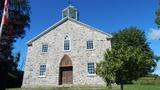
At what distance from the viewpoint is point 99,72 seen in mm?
23016

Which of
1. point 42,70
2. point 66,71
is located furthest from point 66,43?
point 42,70

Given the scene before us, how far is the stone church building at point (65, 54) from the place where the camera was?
3647 centimetres

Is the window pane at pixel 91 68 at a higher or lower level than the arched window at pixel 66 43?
lower

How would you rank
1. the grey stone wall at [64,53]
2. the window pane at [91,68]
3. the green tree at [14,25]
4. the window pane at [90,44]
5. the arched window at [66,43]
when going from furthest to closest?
1. the green tree at [14,25]
2. the arched window at [66,43]
3. the window pane at [90,44]
4. the grey stone wall at [64,53]
5. the window pane at [91,68]

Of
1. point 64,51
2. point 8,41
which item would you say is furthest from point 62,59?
point 8,41

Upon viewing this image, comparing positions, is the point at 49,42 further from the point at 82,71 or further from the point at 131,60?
the point at 131,60

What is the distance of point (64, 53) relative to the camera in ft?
123

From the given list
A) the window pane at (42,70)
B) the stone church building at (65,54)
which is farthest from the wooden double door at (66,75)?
the window pane at (42,70)

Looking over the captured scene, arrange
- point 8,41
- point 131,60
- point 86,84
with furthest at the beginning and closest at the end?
point 8,41 < point 86,84 < point 131,60

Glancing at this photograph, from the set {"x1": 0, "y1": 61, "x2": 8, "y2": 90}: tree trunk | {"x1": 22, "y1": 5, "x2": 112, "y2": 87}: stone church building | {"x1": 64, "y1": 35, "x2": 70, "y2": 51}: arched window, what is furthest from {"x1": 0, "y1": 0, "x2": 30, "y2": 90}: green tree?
{"x1": 0, "y1": 61, "x2": 8, "y2": 90}: tree trunk

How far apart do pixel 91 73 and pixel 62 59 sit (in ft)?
13.9

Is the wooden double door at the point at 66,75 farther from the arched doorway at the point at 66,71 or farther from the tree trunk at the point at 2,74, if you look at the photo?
the tree trunk at the point at 2,74

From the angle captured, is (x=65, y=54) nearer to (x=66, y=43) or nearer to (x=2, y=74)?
(x=66, y=43)

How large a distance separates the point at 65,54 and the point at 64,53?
0.60 ft
